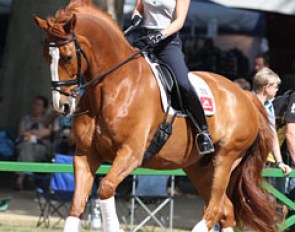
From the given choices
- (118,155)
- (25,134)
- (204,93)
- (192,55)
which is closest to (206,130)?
(204,93)

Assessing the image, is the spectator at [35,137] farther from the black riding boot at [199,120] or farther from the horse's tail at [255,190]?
the black riding boot at [199,120]

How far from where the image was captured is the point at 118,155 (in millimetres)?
7863

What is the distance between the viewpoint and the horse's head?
755cm

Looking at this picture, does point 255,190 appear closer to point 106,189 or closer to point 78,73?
point 106,189

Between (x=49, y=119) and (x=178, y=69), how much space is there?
657cm

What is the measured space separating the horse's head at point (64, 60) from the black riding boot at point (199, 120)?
3.95ft

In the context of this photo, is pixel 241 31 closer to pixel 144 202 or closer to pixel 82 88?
pixel 144 202

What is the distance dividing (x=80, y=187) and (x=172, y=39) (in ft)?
5.26

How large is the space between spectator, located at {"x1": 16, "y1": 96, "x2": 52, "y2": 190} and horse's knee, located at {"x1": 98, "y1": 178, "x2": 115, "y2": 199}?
6601 millimetres

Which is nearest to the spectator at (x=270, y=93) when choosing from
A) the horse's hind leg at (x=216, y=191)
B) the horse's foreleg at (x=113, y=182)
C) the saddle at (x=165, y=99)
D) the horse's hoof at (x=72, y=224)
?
the horse's hind leg at (x=216, y=191)

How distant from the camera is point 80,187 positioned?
7902 mm

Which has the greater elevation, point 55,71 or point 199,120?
point 55,71

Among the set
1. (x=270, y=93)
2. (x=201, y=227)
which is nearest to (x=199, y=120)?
(x=201, y=227)

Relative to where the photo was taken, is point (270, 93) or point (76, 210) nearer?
point (76, 210)
